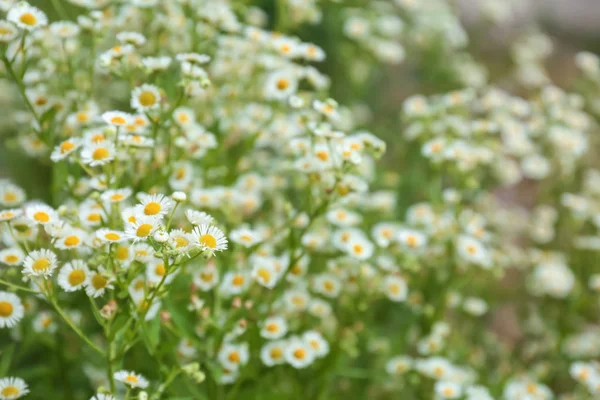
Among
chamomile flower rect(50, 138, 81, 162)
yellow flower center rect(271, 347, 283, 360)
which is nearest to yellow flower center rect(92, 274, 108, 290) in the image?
chamomile flower rect(50, 138, 81, 162)

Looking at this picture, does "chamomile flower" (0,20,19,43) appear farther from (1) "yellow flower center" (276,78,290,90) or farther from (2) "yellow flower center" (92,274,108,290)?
(1) "yellow flower center" (276,78,290,90)

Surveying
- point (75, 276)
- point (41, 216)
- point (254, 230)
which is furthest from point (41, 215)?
point (254, 230)

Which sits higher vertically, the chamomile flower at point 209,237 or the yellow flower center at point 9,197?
the chamomile flower at point 209,237

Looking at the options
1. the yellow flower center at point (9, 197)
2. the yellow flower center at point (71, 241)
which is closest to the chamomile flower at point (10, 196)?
A: the yellow flower center at point (9, 197)

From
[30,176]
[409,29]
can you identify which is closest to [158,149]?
[30,176]

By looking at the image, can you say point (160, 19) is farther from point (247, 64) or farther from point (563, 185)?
point (563, 185)

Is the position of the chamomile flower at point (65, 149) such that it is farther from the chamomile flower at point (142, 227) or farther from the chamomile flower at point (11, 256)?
the chamomile flower at point (142, 227)
